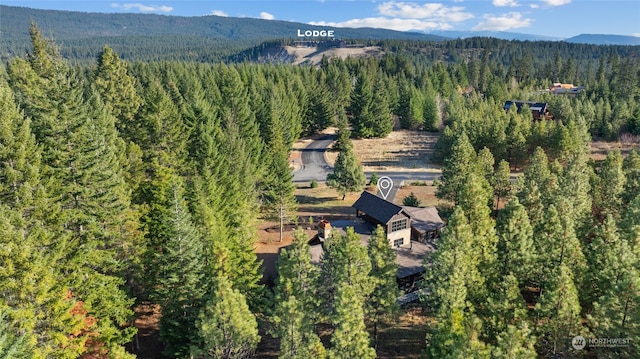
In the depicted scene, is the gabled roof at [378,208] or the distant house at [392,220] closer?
the distant house at [392,220]

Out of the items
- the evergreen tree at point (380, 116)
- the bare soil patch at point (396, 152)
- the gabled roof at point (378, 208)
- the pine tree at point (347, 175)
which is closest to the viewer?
the gabled roof at point (378, 208)

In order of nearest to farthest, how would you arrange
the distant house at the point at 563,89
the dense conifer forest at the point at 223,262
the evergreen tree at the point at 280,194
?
1. the dense conifer forest at the point at 223,262
2. the evergreen tree at the point at 280,194
3. the distant house at the point at 563,89

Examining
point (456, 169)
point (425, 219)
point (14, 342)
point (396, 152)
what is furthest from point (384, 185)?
point (14, 342)

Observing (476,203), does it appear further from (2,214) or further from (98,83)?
(98,83)

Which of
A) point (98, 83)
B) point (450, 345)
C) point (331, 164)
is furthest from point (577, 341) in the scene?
point (331, 164)

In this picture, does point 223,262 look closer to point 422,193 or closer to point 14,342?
point 14,342

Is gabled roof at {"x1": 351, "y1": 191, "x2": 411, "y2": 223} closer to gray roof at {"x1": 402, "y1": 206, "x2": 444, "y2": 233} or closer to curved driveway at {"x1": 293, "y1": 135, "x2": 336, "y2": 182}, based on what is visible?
gray roof at {"x1": 402, "y1": 206, "x2": 444, "y2": 233}

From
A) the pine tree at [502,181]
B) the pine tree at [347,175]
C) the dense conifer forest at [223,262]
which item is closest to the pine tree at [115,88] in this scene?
the dense conifer forest at [223,262]

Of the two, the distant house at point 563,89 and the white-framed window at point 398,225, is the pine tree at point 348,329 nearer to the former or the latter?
the white-framed window at point 398,225
